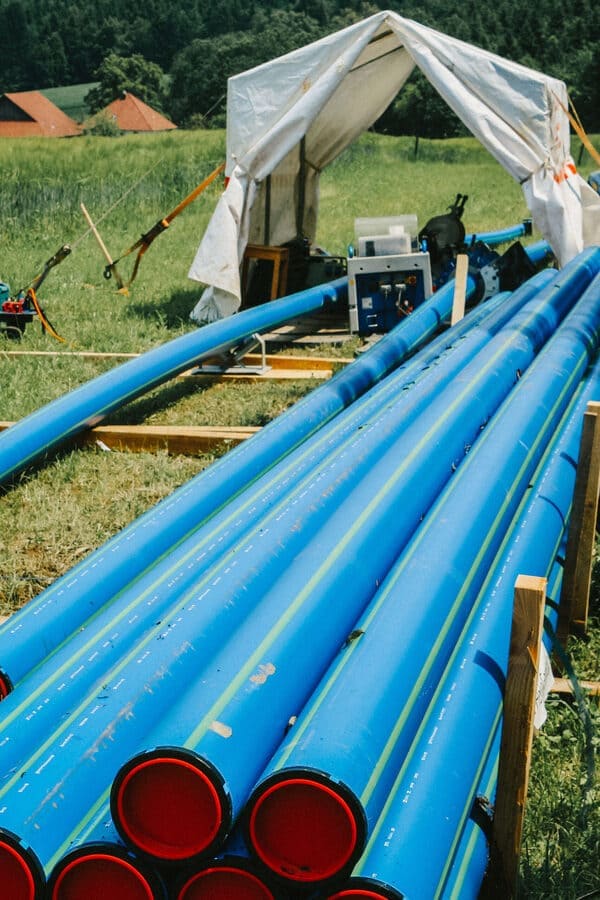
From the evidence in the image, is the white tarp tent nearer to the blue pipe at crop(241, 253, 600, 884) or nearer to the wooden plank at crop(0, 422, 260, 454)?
the wooden plank at crop(0, 422, 260, 454)

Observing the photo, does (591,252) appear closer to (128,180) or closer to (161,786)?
(161,786)

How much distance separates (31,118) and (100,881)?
8315 cm

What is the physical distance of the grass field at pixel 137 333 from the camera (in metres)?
2.74

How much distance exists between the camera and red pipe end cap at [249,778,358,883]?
1651 millimetres

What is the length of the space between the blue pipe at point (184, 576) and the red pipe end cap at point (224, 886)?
0.53 meters

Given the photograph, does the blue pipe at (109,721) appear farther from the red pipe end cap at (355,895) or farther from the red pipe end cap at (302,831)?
the red pipe end cap at (355,895)

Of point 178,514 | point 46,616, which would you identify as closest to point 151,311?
point 178,514

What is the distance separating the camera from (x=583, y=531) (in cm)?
329

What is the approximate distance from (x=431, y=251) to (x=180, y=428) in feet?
15.5

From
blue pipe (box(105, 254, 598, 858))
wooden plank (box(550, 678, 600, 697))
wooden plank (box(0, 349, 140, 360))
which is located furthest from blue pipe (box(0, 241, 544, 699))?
wooden plank (box(0, 349, 140, 360))

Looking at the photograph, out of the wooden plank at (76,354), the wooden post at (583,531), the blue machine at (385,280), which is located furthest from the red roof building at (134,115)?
the wooden post at (583,531)

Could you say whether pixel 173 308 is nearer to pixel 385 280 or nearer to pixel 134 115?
pixel 385 280

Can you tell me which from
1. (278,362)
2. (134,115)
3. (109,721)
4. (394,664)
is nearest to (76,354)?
(278,362)

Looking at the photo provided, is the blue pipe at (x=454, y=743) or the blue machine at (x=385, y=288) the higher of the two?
the blue machine at (x=385, y=288)
